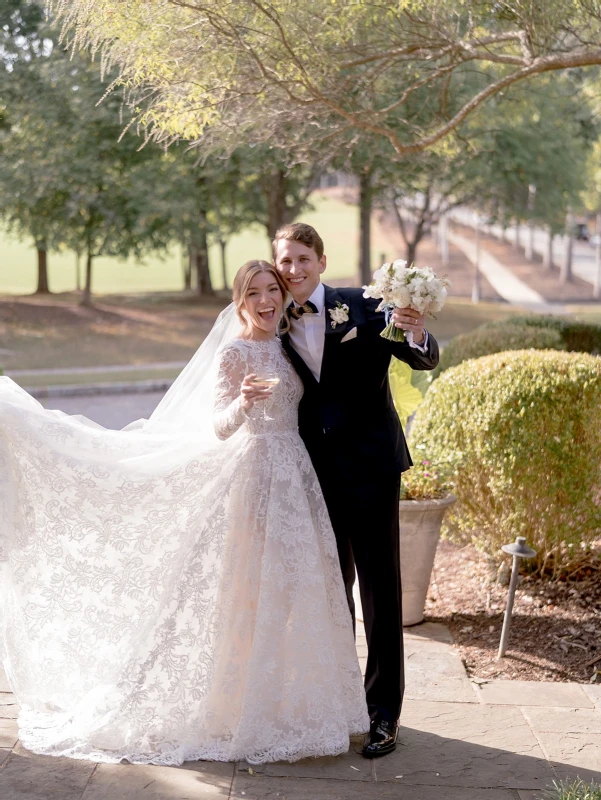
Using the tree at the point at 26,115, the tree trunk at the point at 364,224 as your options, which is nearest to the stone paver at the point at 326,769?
the tree at the point at 26,115

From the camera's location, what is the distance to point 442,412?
5.96m

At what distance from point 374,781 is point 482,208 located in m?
27.0

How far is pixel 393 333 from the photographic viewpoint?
146 inches

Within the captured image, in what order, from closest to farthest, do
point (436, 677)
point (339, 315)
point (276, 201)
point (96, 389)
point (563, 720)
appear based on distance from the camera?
point (339, 315), point (563, 720), point (436, 677), point (96, 389), point (276, 201)

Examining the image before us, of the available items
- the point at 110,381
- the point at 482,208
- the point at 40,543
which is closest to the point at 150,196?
the point at 110,381

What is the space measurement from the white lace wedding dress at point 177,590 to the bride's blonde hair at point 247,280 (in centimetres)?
15

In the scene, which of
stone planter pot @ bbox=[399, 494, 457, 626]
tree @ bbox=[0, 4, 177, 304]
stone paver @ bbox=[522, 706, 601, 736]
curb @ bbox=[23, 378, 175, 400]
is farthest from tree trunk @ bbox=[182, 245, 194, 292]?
stone paver @ bbox=[522, 706, 601, 736]

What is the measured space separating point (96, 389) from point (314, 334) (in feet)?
40.3

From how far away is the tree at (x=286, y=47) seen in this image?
203 inches

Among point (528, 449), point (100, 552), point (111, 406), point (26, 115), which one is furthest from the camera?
point (26, 115)

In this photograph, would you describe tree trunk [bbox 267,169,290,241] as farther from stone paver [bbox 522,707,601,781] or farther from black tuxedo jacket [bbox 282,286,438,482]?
stone paver [bbox 522,707,601,781]

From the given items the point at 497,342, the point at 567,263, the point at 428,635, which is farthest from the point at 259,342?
the point at 567,263

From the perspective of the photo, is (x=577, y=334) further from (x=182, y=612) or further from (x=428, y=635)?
(x=182, y=612)

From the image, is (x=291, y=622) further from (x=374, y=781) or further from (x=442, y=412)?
(x=442, y=412)
